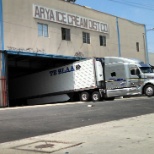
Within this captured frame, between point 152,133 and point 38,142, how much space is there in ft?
10.8

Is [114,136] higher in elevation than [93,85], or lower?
lower

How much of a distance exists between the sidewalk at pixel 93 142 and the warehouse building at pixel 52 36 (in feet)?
63.0

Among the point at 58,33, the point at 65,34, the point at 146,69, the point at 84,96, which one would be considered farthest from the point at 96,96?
the point at 65,34

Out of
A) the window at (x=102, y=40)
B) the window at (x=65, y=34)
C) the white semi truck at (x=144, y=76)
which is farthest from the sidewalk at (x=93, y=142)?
the window at (x=102, y=40)

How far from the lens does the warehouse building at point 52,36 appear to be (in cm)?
3178

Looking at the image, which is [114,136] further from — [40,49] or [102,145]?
[40,49]

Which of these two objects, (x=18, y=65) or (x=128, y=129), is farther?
(x=18, y=65)

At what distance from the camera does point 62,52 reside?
123ft

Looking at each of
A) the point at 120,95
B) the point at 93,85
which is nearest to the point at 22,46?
the point at 93,85

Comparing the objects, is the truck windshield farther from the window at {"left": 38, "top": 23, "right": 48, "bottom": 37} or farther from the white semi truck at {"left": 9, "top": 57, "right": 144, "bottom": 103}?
the window at {"left": 38, "top": 23, "right": 48, "bottom": 37}

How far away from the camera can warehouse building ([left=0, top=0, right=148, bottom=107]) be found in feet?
104

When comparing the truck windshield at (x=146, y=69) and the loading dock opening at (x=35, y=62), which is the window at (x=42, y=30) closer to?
the loading dock opening at (x=35, y=62)

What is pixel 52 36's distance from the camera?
120 feet

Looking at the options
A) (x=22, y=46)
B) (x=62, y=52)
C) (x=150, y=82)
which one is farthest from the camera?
(x=62, y=52)
